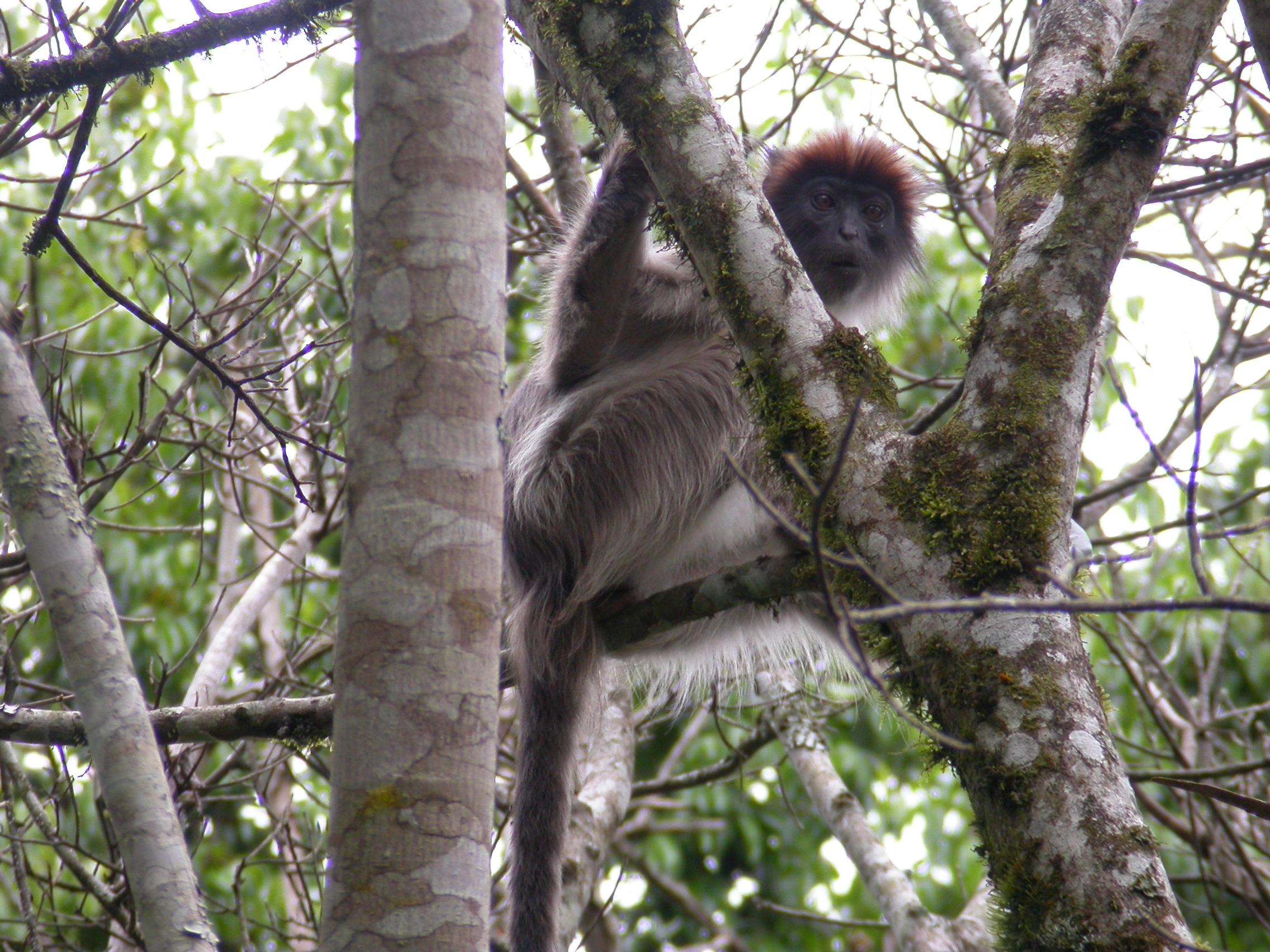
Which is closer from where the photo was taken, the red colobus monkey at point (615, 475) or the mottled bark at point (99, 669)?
the mottled bark at point (99, 669)

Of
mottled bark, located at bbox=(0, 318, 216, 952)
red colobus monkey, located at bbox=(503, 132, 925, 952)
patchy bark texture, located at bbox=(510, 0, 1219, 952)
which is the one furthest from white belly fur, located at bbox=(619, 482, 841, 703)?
mottled bark, located at bbox=(0, 318, 216, 952)

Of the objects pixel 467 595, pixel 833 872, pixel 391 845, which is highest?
pixel 467 595

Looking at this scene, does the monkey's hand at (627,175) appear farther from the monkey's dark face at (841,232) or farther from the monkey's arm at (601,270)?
the monkey's dark face at (841,232)

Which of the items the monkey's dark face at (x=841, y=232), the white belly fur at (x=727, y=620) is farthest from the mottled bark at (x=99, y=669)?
the monkey's dark face at (x=841, y=232)

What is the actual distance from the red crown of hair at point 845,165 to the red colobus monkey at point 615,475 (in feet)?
1.05

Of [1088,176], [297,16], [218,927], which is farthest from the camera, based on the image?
[218,927]

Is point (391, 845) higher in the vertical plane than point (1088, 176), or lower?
lower

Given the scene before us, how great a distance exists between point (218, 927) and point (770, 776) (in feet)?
12.2

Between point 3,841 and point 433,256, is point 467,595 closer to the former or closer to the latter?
point 433,256

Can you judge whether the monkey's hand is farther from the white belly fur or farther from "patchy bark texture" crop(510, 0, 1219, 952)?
the white belly fur

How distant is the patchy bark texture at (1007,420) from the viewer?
1.73m

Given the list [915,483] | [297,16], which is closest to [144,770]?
[915,483]

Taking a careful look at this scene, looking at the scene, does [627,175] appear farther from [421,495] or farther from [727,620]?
[421,495]

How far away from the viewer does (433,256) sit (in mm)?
1596
